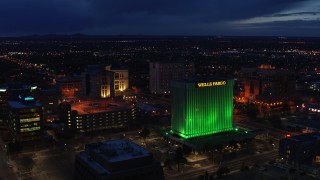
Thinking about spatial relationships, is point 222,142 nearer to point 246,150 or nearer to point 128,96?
point 246,150

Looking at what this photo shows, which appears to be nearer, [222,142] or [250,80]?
[222,142]

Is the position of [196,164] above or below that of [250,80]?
below

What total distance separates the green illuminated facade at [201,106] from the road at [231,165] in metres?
14.8

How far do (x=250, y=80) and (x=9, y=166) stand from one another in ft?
303

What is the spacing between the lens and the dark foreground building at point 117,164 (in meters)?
50.3

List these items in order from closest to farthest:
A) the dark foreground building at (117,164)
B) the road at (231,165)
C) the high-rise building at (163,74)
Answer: the dark foreground building at (117,164) < the road at (231,165) < the high-rise building at (163,74)

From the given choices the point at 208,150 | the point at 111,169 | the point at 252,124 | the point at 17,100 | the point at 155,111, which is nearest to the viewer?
the point at 111,169

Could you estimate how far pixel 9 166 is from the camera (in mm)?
75688

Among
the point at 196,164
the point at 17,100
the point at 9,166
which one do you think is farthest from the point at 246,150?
the point at 17,100

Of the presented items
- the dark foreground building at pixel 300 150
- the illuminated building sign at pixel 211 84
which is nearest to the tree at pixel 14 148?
→ the illuminated building sign at pixel 211 84

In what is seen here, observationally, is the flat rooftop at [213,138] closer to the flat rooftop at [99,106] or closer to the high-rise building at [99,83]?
the flat rooftop at [99,106]

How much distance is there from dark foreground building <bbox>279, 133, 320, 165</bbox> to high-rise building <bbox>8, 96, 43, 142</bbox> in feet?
178

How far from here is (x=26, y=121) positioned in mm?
90062

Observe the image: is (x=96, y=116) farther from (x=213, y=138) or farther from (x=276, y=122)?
(x=276, y=122)
